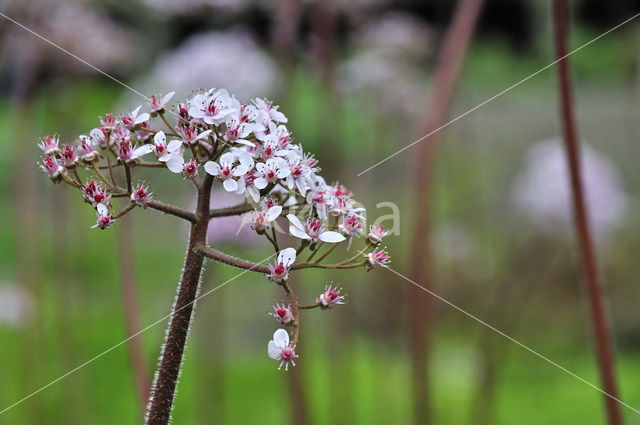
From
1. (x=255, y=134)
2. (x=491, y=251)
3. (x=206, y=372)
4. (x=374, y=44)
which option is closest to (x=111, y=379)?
(x=206, y=372)

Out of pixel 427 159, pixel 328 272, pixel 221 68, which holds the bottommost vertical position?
pixel 427 159

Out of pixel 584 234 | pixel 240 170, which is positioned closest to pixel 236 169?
pixel 240 170

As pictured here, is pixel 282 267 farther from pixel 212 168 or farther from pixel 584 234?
pixel 584 234

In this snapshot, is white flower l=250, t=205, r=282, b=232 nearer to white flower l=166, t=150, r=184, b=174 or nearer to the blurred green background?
white flower l=166, t=150, r=184, b=174

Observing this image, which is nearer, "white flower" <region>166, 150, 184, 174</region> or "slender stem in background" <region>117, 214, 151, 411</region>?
"white flower" <region>166, 150, 184, 174</region>

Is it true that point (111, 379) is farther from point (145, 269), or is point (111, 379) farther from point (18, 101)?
point (145, 269)

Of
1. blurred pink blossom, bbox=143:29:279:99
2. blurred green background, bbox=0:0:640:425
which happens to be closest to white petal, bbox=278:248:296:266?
blurred green background, bbox=0:0:640:425
